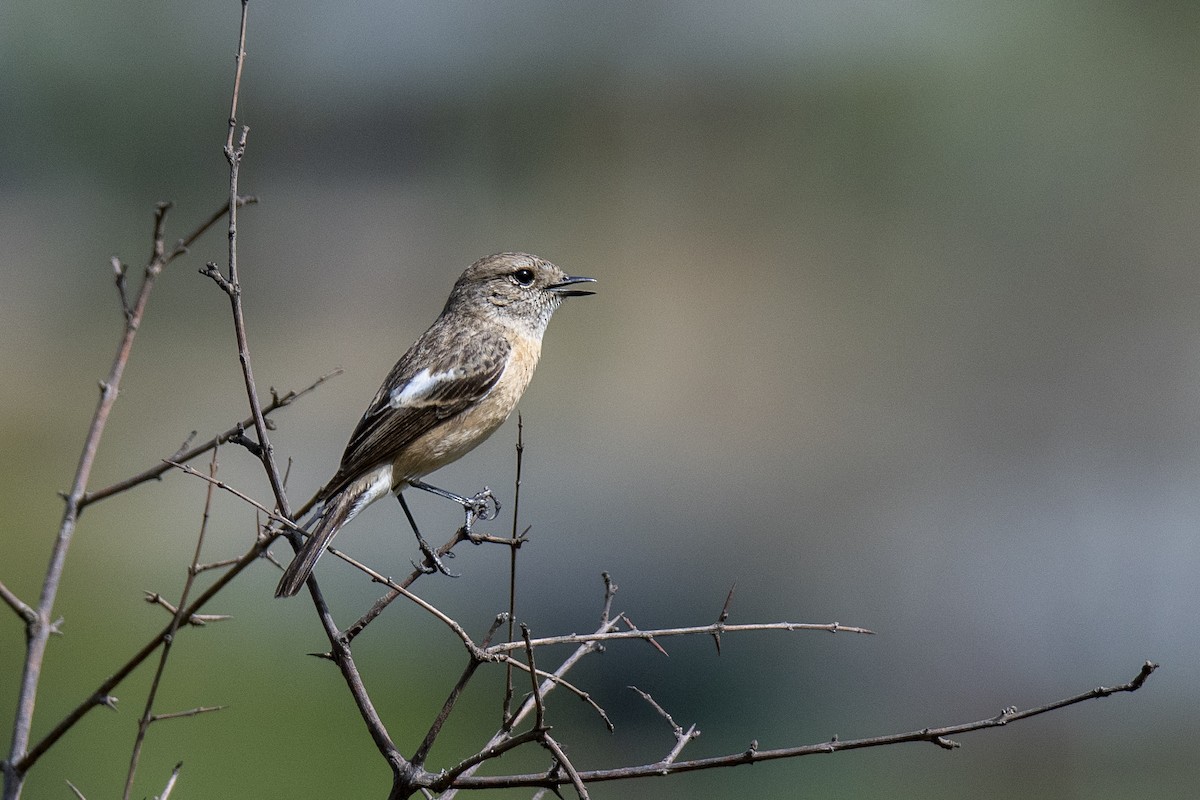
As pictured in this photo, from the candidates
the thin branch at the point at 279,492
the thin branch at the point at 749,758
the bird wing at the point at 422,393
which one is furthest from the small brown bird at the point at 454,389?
the thin branch at the point at 749,758

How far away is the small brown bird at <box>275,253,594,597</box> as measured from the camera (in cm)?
464

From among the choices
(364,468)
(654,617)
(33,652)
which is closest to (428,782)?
(33,652)

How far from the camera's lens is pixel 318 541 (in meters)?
4.08

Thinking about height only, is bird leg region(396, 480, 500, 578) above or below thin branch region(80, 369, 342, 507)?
below

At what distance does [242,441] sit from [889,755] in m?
10.3

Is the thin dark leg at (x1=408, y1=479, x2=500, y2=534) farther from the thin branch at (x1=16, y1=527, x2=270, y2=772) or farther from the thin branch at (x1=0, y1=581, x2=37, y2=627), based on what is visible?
the thin branch at (x1=0, y1=581, x2=37, y2=627)

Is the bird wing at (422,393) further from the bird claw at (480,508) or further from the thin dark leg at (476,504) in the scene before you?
the bird claw at (480,508)

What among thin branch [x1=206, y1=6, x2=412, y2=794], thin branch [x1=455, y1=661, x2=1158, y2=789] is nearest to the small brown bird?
thin branch [x1=206, y1=6, x2=412, y2=794]

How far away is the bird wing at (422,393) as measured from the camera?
15.3 ft

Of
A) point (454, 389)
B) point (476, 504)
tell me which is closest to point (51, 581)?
point (476, 504)

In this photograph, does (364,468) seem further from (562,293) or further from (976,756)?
(976,756)

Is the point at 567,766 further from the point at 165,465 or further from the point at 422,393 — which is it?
the point at 422,393

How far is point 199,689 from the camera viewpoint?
10.9 m

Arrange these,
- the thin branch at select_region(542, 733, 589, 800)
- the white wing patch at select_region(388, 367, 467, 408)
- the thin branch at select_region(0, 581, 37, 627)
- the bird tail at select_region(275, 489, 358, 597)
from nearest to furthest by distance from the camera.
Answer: the thin branch at select_region(0, 581, 37, 627) < the thin branch at select_region(542, 733, 589, 800) < the bird tail at select_region(275, 489, 358, 597) < the white wing patch at select_region(388, 367, 467, 408)
